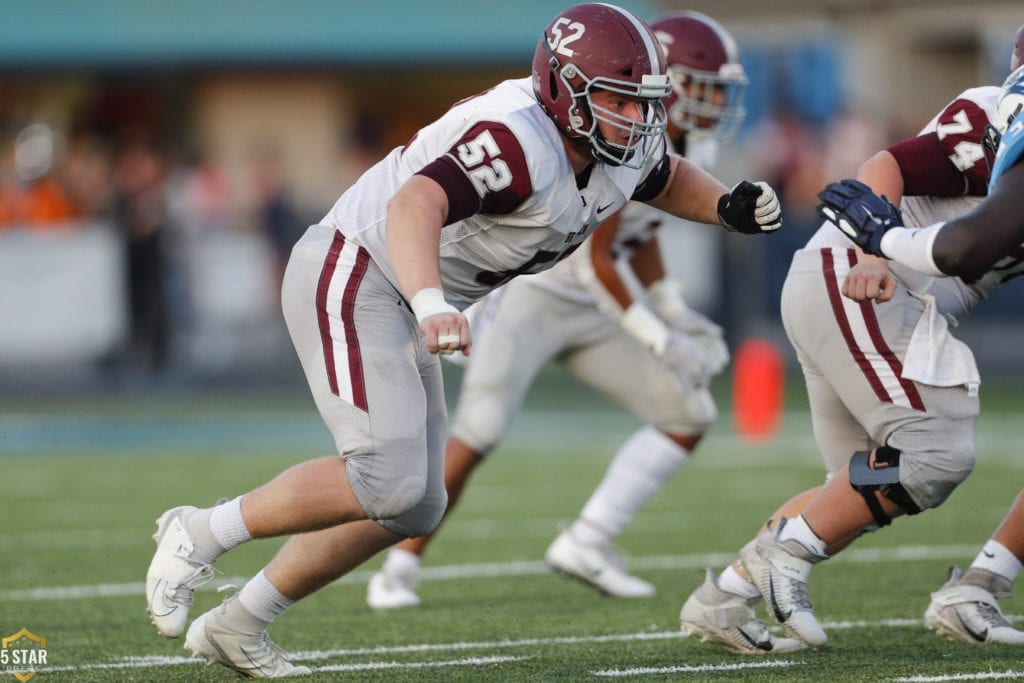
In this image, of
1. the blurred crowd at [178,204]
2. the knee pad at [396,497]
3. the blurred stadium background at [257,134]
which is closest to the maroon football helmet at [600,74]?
the knee pad at [396,497]

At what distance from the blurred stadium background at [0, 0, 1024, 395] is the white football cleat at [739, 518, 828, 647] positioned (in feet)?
28.8

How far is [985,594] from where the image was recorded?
4.37 meters

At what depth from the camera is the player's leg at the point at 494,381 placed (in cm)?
541

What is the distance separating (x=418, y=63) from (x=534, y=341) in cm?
1150

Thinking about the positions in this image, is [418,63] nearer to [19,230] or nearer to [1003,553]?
[19,230]

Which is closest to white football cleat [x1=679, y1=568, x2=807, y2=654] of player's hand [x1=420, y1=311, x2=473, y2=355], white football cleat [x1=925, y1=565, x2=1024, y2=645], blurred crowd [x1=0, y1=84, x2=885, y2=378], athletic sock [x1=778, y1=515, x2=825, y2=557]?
athletic sock [x1=778, y1=515, x2=825, y2=557]

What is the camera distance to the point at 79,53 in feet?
53.2

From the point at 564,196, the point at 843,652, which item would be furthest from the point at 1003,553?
the point at 564,196

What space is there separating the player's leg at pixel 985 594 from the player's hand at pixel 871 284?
891 millimetres

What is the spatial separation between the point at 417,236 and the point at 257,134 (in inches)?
559

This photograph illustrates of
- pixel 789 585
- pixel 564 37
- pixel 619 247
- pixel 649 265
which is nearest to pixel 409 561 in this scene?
pixel 619 247

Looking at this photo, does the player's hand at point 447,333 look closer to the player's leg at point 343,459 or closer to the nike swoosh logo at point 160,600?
the player's leg at point 343,459

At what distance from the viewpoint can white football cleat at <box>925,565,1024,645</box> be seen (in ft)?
14.1

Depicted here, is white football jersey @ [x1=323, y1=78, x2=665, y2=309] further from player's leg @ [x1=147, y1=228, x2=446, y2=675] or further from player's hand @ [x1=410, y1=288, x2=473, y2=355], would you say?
player's hand @ [x1=410, y1=288, x2=473, y2=355]
